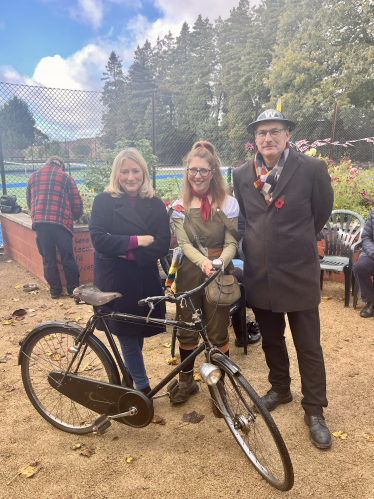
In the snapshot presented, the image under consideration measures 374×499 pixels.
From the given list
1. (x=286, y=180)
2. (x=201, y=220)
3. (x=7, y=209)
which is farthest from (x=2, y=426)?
(x=7, y=209)

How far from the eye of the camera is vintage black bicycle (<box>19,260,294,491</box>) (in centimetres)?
212

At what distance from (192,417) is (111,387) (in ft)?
2.48

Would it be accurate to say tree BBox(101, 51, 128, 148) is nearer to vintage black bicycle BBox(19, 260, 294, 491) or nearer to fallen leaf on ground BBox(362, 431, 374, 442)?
vintage black bicycle BBox(19, 260, 294, 491)

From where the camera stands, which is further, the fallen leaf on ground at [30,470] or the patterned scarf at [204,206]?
the patterned scarf at [204,206]

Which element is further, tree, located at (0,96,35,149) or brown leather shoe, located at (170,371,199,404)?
tree, located at (0,96,35,149)

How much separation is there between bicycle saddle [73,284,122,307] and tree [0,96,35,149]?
558cm

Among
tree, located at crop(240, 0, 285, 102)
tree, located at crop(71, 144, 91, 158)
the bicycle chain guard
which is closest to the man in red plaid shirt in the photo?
tree, located at crop(71, 144, 91, 158)

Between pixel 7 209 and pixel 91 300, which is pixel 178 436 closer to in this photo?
pixel 91 300

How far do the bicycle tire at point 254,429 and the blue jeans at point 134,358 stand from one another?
58cm

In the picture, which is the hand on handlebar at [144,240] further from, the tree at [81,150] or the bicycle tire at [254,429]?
the tree at [81,150]

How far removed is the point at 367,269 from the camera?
4.51 m

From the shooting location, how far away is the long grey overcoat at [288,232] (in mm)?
2383

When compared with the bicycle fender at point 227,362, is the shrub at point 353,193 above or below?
above

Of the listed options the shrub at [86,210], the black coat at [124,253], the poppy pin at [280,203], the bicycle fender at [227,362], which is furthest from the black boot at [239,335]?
the shrub at [86,210]
